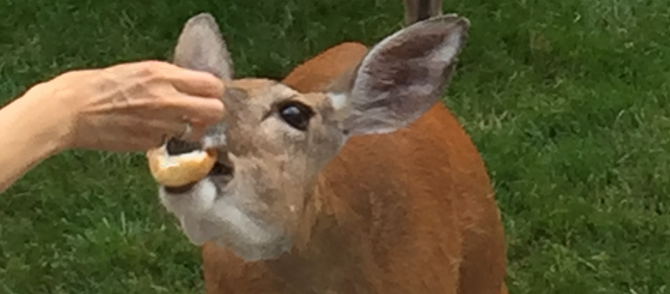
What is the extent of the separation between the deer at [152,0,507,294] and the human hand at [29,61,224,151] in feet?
0.12

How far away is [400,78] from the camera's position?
4.74 ft

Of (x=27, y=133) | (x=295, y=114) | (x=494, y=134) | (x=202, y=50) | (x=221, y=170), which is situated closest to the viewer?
(x=27, y=133)

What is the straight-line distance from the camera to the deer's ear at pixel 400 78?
1.38 meters

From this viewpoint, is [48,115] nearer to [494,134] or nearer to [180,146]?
[180,146]

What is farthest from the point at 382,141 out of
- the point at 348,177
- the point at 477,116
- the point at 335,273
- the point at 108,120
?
the point at 477,116

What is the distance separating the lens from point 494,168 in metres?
2.62

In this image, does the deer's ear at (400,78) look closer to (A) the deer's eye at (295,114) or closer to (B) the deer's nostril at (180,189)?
(A) the deer's eye at (295,114)

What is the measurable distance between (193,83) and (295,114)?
0.64ft

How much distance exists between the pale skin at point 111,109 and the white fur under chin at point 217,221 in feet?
0.21

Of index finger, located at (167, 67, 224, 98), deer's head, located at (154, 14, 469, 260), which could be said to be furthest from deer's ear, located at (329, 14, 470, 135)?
index finger, located at (167, 67, 224, 98)

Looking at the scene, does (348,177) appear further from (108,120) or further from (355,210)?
(108,120)

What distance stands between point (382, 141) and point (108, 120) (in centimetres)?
52

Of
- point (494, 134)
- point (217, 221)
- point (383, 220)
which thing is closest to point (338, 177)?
point (383, 220)

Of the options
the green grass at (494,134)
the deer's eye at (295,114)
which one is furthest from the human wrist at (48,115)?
the green grass at (494,134)
